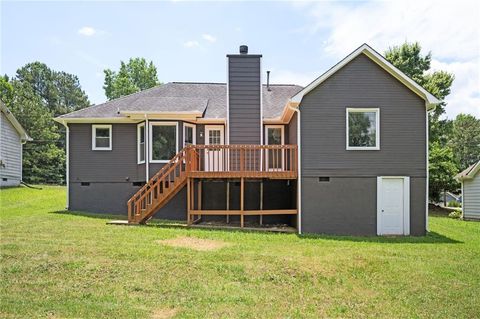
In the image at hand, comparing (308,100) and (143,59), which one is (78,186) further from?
(143,59)

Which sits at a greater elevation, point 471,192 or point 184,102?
point 184,102

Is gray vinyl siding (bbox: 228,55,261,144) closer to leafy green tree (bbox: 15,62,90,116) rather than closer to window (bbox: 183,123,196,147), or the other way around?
window (bbox: 183,123,196,147)

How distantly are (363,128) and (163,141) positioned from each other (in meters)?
7.58

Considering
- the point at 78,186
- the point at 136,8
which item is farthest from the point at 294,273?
the point at 78,186

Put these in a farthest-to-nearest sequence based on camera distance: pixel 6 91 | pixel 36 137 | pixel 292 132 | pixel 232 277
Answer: pixel 6 91, pixel 36 137, pixel 292 132, pixel 232 277

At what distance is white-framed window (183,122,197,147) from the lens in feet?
52.0

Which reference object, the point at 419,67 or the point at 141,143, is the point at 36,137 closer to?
the point at 141,143

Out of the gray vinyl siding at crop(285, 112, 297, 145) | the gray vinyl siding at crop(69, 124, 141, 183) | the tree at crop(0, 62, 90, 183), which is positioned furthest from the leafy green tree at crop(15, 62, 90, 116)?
the gray vinyl siding at crop(285, 112, 297, 145)

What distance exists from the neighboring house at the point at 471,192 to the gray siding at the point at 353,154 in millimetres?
10037

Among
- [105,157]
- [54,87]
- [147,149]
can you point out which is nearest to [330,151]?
Result: [147,149]

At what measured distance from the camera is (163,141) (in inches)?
621

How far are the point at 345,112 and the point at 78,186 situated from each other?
11.5 m

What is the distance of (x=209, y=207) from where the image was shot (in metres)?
16.1

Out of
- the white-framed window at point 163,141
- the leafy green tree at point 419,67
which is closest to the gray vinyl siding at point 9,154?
the white-framed window at point 163,141
